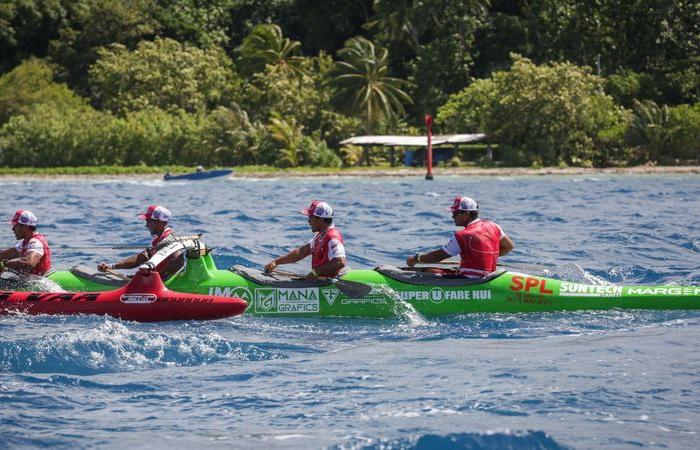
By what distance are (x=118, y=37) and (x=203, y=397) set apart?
58.7 metres

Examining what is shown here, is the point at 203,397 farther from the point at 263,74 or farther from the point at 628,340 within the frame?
the point at 263,74

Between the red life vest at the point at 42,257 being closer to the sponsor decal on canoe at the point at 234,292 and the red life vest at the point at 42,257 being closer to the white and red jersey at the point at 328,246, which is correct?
the sponsor decal on canoe at the point at 234,292

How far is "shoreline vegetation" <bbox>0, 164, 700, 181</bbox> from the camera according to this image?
169 feet

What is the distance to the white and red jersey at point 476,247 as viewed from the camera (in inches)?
565

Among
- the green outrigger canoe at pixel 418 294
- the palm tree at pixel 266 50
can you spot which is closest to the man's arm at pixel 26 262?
the green outrigger canoe at pixel 418 294

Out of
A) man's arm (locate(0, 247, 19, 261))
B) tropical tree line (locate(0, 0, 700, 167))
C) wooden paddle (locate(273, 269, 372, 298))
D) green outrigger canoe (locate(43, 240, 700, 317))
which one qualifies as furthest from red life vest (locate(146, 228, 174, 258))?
tropical tree line (locate(0, 0, 700, 167))

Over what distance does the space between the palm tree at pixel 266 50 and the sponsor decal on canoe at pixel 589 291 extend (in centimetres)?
4903

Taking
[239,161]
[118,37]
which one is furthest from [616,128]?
[118,37]

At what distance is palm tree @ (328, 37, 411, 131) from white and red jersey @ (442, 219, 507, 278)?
44.8m

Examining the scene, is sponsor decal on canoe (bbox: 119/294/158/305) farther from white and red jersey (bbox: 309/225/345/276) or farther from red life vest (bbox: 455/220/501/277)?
red life vest (bbox: 455/220/501/277)

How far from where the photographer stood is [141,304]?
14078 millimetres

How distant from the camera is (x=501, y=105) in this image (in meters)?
54.8

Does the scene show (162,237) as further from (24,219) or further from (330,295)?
(330,295)

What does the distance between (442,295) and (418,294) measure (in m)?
0.31
